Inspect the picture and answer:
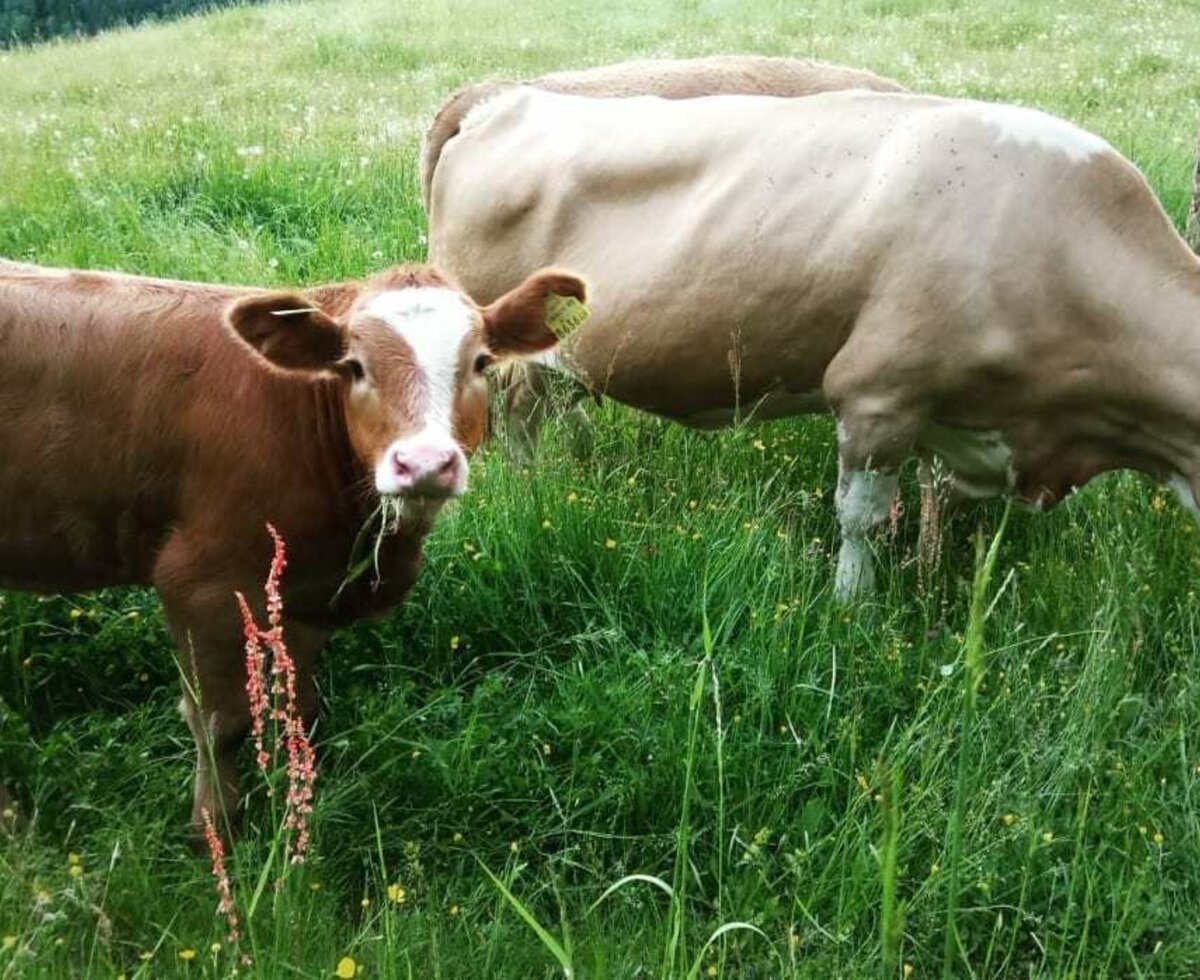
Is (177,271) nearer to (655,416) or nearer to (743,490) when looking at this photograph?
(655,416)

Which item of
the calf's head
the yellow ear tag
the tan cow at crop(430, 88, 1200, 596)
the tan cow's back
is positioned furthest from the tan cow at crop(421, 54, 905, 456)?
the calf's head

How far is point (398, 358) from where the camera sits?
3.24 m

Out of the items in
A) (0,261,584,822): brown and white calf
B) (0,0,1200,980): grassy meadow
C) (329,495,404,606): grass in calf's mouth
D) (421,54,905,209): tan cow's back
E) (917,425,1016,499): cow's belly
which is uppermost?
(421,54,905,209): tan cow's back

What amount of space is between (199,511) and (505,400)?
8.69 ft

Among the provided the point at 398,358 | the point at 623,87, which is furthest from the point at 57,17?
the point at 398,358

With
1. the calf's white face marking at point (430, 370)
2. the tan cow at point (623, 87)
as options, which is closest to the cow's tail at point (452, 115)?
the tan cow at point (623, 87)

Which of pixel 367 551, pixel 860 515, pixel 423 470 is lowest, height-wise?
pixel 860 515

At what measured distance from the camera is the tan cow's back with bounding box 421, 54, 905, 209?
6.18 metres

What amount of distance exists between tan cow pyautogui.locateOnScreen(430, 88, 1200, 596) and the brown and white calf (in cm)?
145

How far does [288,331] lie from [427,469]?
64 cm

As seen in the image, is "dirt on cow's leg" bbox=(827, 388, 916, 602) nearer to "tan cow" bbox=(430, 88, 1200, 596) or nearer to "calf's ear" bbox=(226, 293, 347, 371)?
"tan cow" bbox=(430, 88, 1200, 596)

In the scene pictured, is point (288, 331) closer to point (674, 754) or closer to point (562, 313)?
point (562, 313)

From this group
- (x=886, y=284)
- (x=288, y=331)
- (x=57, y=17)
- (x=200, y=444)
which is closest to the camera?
(x=288, y=331)

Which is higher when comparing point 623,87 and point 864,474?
point 623,87
